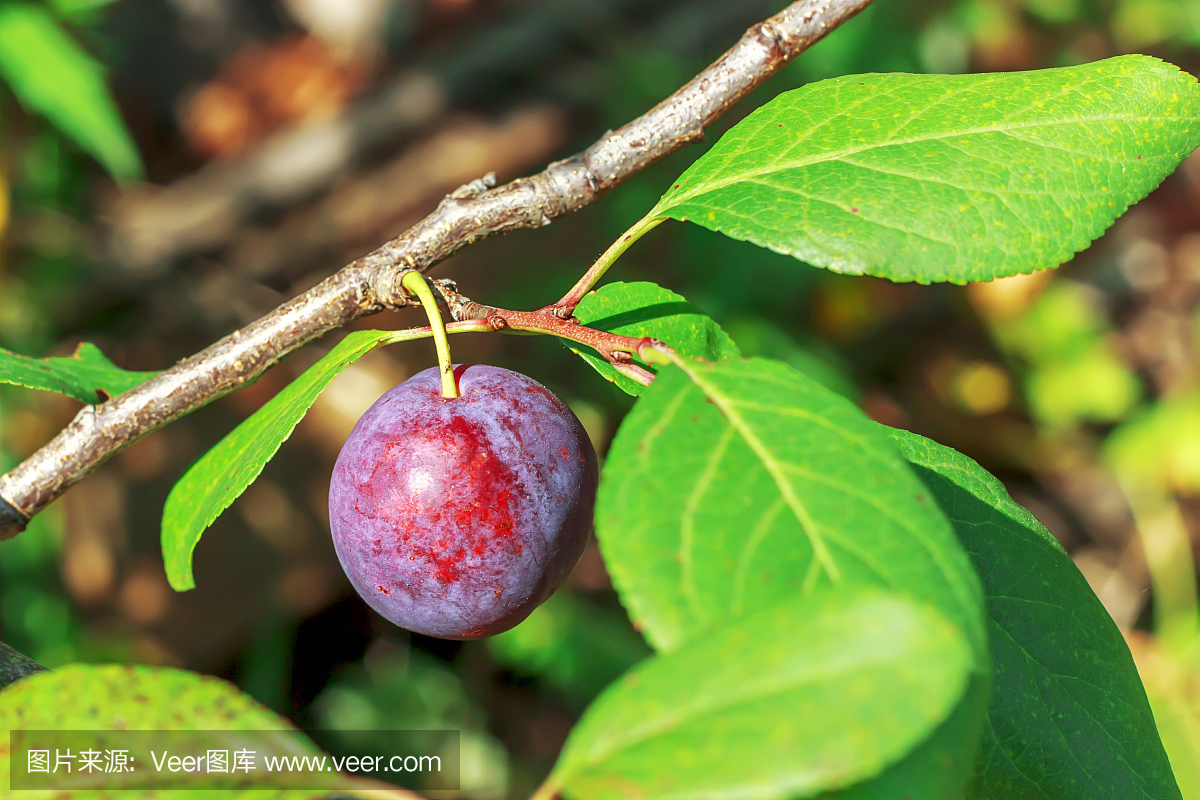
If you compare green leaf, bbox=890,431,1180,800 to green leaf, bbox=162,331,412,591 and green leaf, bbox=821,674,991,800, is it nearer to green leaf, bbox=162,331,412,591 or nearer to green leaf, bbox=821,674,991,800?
green leaf, bbox=821,674,991,800

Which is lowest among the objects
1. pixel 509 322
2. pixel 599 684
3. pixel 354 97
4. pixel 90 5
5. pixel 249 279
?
pixel 599 684

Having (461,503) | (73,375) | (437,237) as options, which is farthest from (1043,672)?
(73,375)

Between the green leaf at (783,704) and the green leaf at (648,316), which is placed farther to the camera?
the green leaf at (648,316)

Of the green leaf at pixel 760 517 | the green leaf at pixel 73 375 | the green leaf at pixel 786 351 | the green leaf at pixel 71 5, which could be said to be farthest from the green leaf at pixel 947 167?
the green leaf at pixel 71 5

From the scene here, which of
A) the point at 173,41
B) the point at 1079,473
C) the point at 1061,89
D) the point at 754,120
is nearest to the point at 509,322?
the point at 754,120

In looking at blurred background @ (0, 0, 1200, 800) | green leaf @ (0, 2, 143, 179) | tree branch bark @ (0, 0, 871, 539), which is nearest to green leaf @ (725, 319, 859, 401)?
blurred background @ (0, 0, 1200, 800)

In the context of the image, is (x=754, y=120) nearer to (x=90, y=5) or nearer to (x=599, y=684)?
(x=599, y=684)

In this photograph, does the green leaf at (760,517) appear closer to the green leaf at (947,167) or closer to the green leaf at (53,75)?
the green leaf at (947,167)

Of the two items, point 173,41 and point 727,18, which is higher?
point 173,41
